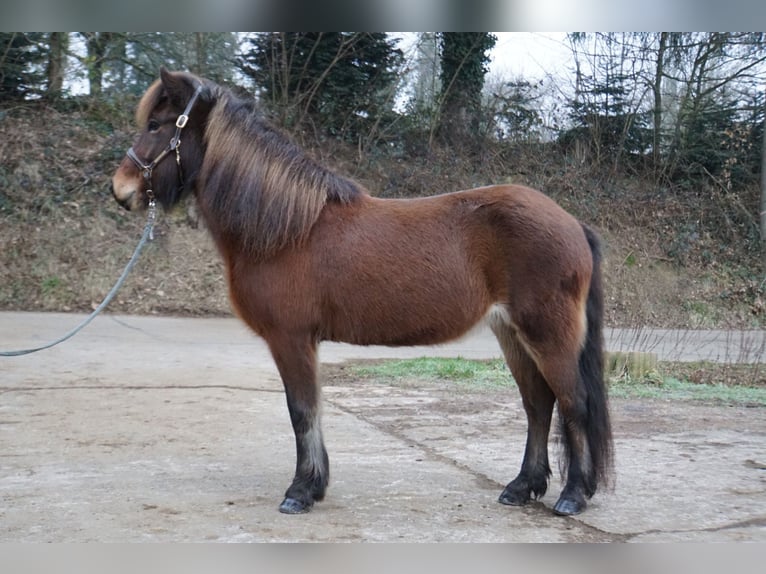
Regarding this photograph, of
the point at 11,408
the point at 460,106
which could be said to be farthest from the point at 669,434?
the point at 460,106

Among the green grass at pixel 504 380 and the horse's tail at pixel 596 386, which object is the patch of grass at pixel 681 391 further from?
the horse's tail at pixel 596 386

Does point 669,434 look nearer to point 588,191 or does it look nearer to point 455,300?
point 455,300

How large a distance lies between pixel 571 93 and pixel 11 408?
13556mm

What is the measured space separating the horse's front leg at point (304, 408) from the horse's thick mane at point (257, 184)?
0.53 m

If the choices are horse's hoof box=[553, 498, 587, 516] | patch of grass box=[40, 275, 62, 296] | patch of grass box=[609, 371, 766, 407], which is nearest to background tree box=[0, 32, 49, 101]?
patch of grass box=[40, 275, 62, 296]

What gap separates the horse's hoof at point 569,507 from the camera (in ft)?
12.2

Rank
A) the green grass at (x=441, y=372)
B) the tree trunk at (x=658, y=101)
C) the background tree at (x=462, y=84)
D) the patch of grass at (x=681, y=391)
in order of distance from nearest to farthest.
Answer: the patch of grass at (x=681, y=391), the green grass at (x=441, y=372), the tree trunk at (x=658, y=101), the background tree at (x=462, y=84)

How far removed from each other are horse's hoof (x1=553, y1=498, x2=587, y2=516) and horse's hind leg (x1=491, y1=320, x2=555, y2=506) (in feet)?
0.75

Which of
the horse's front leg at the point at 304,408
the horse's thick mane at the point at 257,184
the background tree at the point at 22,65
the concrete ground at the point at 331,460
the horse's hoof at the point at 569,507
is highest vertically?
the background tree at the point at 22,65

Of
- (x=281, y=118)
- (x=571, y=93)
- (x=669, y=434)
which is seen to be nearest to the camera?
(x=669, y=434)

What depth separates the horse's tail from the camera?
3828 mm

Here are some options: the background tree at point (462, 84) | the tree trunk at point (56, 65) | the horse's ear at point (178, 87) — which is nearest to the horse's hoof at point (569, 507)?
the horse's ear at point (178, 87)

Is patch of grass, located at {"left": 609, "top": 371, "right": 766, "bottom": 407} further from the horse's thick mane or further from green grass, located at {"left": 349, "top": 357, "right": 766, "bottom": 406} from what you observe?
the horse's thick mane

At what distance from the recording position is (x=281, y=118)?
14664 mm
